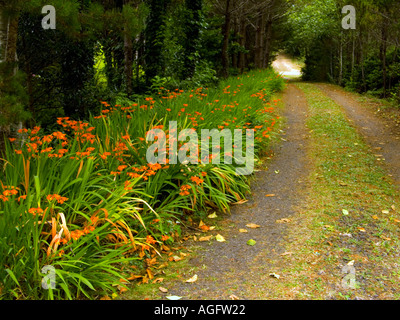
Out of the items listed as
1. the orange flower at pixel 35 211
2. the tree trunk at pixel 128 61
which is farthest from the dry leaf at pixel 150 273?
the tree trunk at pixel 128 61

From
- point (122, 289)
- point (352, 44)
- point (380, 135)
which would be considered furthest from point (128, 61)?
point (352, 44)

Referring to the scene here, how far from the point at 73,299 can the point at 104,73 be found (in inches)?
334

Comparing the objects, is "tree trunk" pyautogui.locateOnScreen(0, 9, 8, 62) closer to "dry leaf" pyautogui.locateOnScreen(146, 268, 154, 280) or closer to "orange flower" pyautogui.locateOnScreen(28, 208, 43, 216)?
"orange flower" pyautogui.locateOnScreen(28, 208, 43, 216)

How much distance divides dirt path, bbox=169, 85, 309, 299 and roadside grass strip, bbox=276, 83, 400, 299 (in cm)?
18

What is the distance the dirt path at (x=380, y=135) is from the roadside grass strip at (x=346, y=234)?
0.27 m

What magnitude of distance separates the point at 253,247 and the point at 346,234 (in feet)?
3.42

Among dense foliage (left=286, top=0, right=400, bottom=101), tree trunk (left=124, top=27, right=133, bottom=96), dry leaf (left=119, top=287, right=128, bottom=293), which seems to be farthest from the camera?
dense foliage (left=286, top=0, right=400, bottom=101)

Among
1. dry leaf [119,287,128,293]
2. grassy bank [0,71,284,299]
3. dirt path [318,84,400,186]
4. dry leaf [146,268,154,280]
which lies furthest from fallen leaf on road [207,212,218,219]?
dirt path [318,84,400,186]

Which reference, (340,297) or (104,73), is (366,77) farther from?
(340,297)

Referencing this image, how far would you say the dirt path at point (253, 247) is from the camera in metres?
3.05

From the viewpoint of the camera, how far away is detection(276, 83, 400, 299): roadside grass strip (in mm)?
3086

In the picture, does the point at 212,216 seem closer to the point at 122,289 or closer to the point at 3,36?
the point at 122,289
